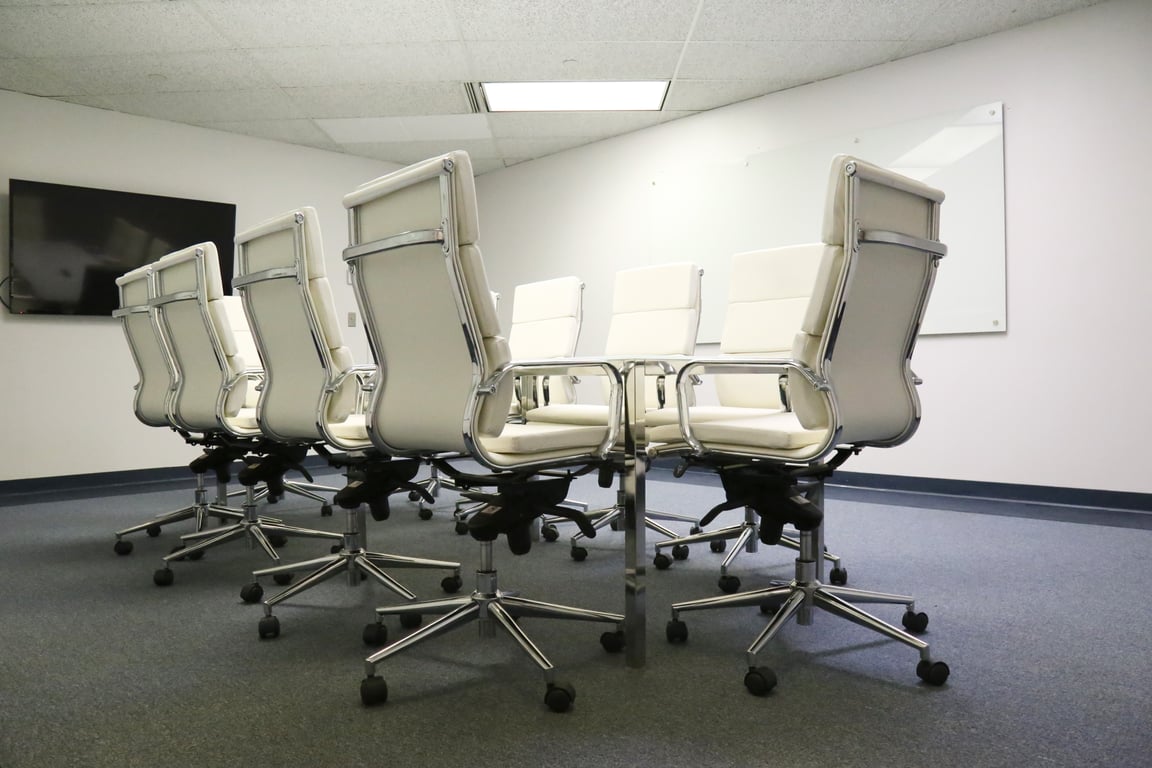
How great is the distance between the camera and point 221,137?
6.28m

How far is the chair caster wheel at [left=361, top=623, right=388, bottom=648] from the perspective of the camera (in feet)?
6.68

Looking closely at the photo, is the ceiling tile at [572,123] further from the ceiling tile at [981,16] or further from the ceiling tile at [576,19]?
the ceiling tile at [981,16]

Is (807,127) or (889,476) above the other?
(807,127)

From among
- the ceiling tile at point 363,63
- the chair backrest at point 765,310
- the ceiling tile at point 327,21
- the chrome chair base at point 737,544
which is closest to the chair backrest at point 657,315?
the chair backrest at point 765,310

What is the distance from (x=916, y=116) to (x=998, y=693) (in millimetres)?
4103

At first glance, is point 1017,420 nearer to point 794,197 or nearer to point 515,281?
point 794,197

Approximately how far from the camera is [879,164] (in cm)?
480

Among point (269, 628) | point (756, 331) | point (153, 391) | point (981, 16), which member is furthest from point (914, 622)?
point (981, 16)

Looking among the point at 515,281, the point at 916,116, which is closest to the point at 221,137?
the point at 515,281

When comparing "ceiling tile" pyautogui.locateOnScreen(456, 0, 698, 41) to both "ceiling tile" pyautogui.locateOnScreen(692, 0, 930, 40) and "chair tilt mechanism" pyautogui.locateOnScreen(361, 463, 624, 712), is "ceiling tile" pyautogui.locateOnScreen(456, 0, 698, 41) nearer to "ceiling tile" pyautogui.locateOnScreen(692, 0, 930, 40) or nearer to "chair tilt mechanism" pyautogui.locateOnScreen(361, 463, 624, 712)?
"ceiling tile" pyautogui.locateOnScreen(692, 0, 930, 40)

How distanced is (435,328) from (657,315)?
2.05 meters

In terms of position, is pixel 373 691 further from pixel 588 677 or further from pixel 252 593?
pixel 252 593

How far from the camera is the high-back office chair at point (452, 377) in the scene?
1.68m

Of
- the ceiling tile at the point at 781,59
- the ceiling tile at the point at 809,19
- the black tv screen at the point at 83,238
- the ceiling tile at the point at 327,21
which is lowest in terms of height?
the black tv screen at the point at 83,238
